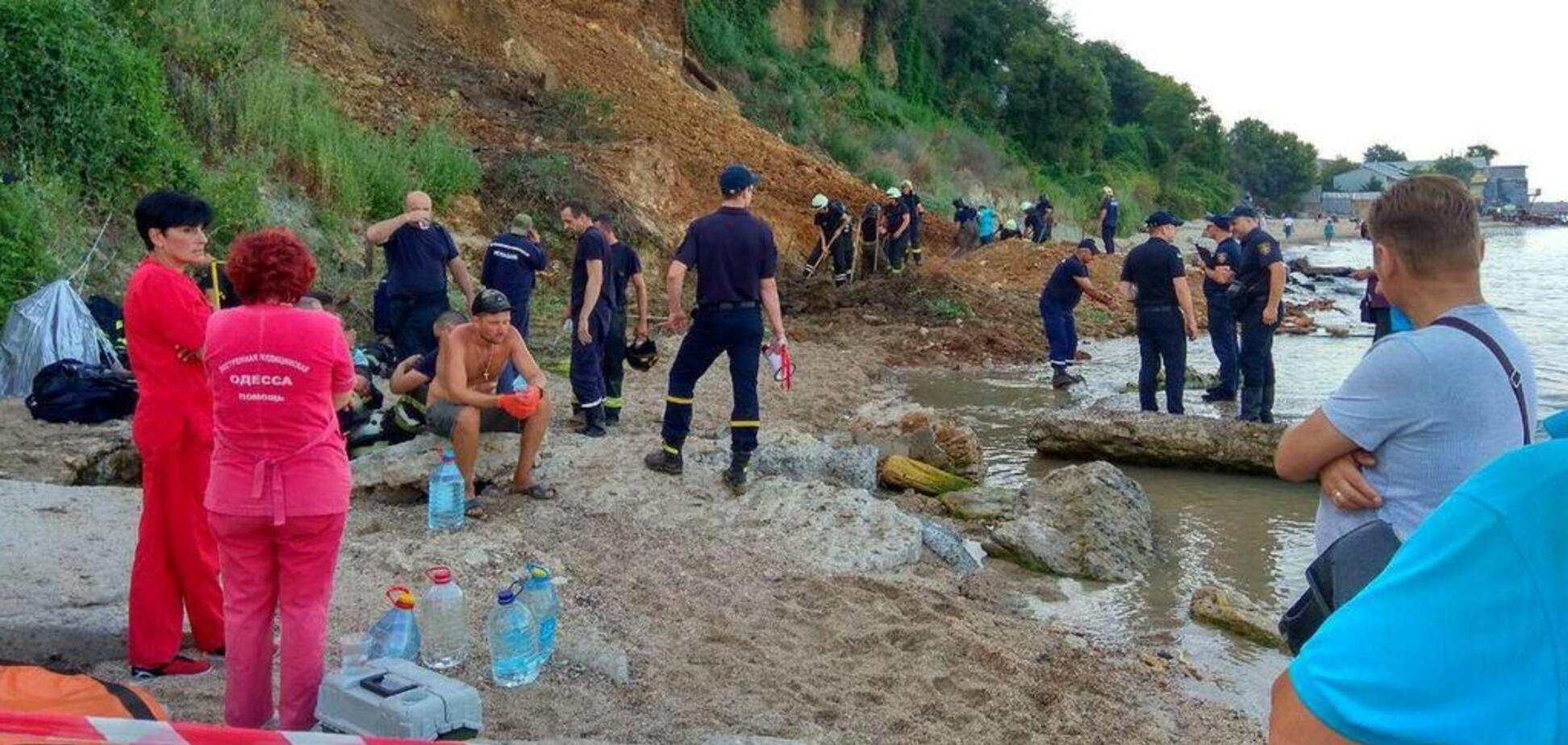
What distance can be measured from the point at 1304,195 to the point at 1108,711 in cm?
9605

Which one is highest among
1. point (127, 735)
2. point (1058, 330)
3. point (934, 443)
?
point (127, 735)

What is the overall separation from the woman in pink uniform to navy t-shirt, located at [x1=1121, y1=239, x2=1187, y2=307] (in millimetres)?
8082

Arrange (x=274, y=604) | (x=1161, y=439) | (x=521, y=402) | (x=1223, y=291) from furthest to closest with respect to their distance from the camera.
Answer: (x=1223, y=291), (x=1161, y=439), (x=521, y=402), (x=274, y=604)

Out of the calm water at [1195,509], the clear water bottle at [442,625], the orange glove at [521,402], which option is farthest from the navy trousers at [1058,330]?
the clear water bottle at [442,625]

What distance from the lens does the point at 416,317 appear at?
8.73 metres

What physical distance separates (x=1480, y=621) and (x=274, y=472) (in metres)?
3.43

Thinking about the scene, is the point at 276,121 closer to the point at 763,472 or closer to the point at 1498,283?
the point at 763,472

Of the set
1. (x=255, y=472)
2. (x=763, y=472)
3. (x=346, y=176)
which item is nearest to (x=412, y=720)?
(x=255, y=472)

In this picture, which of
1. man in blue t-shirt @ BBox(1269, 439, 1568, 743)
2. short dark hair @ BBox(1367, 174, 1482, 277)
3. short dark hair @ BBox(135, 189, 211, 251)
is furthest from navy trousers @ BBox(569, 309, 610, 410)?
man in blue t-shirt @ BBox(1269, 439, 1568, 743)

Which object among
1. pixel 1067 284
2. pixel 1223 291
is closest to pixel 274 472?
pixel 1223 291

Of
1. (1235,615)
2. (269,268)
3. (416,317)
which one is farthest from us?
(416,317)

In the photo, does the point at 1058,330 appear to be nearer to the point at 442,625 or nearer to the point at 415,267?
the point at 415,267

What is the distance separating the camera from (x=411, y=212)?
8.55m

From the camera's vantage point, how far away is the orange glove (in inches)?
251
